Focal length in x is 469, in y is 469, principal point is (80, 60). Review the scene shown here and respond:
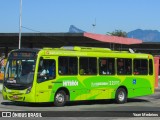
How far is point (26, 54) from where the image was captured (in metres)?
19.6

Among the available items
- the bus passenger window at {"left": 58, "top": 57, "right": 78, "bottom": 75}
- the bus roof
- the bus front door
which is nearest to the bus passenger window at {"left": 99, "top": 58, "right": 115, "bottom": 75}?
the bus roof

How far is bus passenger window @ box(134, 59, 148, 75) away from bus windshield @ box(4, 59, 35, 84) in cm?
672

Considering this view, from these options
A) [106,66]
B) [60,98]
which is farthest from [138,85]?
[60,98]

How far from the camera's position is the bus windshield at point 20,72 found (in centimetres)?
1914

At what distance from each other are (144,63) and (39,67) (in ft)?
24.1

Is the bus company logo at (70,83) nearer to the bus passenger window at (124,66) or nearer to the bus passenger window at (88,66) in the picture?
the bus passenger window at (88,66)

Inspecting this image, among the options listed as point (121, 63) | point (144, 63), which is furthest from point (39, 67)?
point (144, 63)

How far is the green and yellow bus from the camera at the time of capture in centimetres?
1919

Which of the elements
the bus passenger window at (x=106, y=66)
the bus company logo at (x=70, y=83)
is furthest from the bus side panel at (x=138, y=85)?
the bus company logo at (x=70, y=83)

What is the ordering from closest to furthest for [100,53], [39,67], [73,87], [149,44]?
[39,67], [73,87], [100,53], [149,44]

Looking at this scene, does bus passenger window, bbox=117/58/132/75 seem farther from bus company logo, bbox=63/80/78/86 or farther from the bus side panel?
bus company logo, bbox=63/80/78/86

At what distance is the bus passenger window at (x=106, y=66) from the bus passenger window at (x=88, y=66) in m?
0.43

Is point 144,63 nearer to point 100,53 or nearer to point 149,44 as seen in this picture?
point 100,53

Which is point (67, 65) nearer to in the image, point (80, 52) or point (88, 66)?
point (80, 52)
